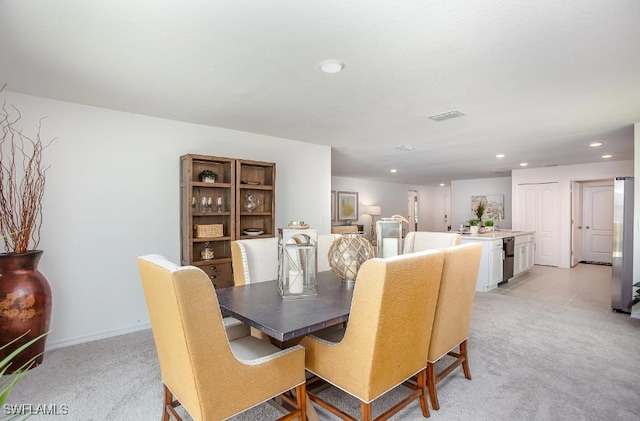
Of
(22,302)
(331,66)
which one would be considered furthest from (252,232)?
(331,66)

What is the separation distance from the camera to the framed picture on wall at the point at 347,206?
9.09 meters

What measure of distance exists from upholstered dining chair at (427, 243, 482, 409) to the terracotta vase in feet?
8.90

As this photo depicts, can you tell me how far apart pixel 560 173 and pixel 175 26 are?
7.79 m

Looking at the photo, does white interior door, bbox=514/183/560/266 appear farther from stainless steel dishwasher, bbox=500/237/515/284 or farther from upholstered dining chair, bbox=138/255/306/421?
upholstered dining chair, bbox=138/255/306/421

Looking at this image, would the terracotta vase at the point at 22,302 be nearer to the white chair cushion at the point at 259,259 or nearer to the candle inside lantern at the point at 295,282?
the white chair cushion at the point at 259,259

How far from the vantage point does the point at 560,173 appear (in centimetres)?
709

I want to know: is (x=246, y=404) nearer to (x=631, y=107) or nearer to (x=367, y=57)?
(x=367, y=57)

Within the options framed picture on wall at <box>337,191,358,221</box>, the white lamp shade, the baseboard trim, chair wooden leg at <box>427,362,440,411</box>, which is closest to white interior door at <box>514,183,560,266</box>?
the white lamp shade

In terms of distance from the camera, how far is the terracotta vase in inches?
99.0

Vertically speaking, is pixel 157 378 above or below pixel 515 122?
below

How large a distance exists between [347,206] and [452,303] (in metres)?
7.15

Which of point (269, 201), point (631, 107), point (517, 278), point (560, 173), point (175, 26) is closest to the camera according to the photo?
point (175, 26)

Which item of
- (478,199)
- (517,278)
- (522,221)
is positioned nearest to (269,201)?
(517,278)

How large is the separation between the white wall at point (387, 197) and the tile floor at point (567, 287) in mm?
4401
